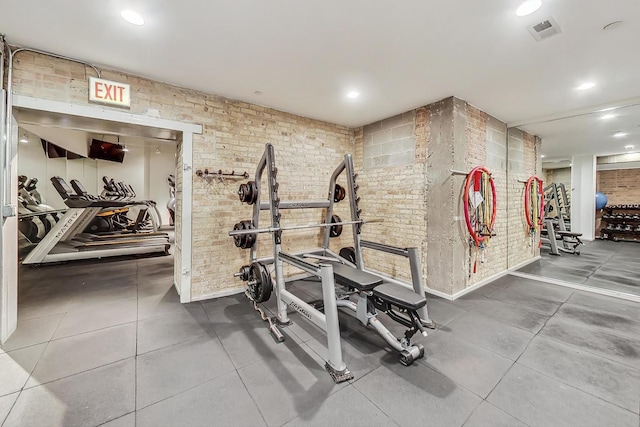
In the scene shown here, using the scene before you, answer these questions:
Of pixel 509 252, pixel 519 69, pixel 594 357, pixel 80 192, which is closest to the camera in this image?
pixel 594 357

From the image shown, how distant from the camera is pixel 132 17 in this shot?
6.99ft

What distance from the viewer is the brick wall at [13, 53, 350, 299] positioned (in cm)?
280

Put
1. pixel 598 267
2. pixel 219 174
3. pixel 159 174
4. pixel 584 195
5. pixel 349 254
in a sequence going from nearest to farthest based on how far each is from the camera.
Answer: pixel 219 174
pixel 349 254
pixel 598 267
pixel 584 195
pixel 159 174

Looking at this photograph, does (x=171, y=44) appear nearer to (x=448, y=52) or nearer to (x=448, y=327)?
(x=448, y=52)

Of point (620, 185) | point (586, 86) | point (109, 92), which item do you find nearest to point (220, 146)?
point (109, 92)

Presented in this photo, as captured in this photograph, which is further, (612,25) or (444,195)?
(444,195)

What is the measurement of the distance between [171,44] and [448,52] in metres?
2.72

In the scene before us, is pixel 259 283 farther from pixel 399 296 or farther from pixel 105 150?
pixel 105 150

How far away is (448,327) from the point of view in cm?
293

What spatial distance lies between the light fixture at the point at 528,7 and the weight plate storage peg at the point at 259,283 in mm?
3312

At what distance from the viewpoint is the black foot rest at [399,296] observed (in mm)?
2166

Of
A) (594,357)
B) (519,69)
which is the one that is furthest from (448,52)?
(594,357)

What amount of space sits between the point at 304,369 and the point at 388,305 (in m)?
0.96

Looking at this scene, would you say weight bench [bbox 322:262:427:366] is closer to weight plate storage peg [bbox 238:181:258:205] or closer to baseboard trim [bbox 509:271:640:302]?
weight plate storage peg [bbox 238:181:258:205]
